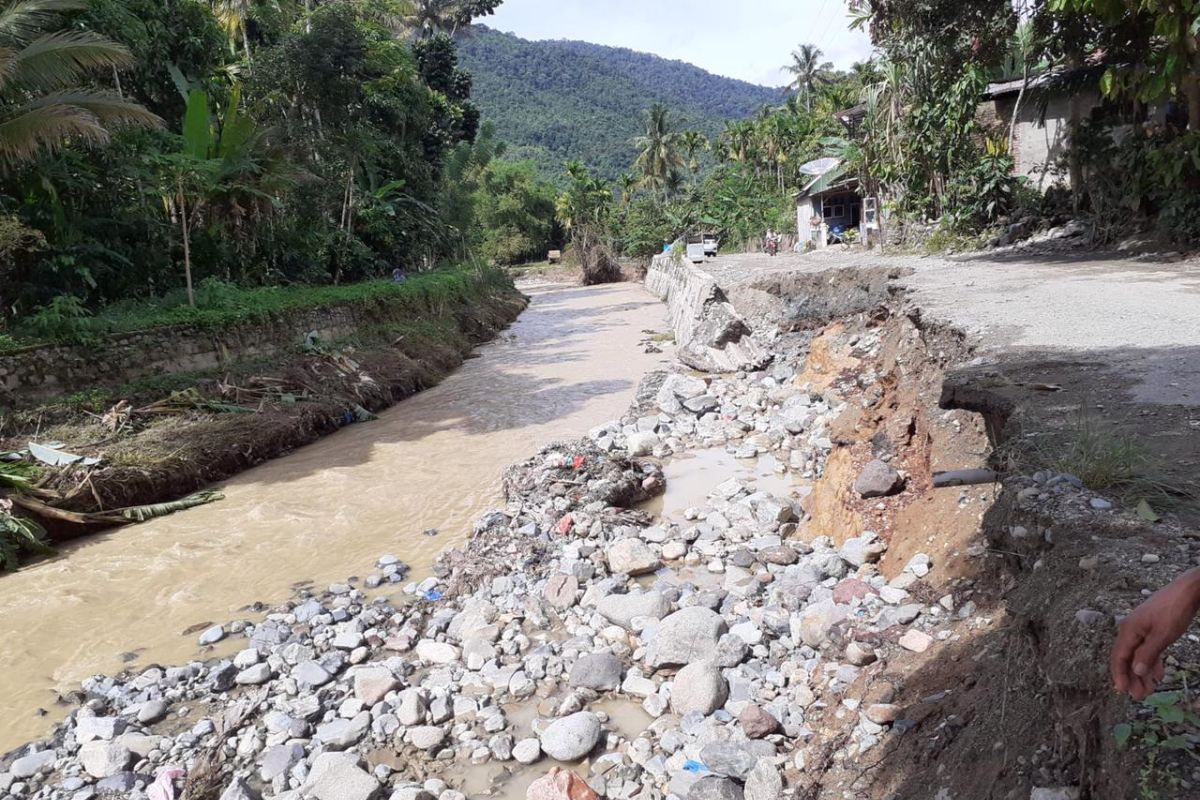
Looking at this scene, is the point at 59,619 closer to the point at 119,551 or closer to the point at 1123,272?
the point at 119,551

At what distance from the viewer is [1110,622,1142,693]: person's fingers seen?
4.50ft

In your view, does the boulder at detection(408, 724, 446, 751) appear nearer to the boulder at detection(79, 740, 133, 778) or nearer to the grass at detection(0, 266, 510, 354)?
the boulder at detection(79, 740, 133, 778)

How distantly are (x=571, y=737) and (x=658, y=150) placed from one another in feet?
168

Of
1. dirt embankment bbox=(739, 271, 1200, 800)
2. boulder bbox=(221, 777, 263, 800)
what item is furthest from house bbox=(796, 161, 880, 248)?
boulder bbox=(221, 777, 263, 800)

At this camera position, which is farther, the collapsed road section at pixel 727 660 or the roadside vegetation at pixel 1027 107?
the roadside vegetation at pixel 1027 107

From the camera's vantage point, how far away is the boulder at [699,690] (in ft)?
12.4

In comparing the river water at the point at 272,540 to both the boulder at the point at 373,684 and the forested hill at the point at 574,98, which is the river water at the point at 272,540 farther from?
the forested hill at the point at 574,98

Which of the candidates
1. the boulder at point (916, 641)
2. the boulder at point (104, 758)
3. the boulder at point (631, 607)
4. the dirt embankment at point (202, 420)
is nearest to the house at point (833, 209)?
the dirt embankment at point (202, 420)

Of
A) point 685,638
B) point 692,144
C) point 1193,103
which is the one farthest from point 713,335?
point 692,144

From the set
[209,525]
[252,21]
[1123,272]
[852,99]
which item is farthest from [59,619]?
[852,99]

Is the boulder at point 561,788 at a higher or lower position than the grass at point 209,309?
lower

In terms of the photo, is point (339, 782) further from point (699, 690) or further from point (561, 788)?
point (699, 690)

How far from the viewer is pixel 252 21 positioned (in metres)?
20.1

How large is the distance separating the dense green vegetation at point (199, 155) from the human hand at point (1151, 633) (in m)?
10.4
